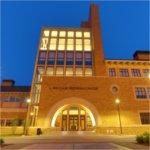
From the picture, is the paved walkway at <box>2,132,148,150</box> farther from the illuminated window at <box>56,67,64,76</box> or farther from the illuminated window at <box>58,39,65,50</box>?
the illuminated window at <box>58,39,65,50</box>

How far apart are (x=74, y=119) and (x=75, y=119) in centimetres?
20

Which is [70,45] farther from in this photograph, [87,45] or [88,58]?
[88,58]

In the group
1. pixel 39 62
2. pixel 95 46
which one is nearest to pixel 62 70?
pixel 39 62

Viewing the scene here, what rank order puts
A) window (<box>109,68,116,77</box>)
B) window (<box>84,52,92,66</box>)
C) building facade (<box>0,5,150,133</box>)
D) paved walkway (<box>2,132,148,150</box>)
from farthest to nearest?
window (<box>84,52,92,66</box>) < window (<box>109,68,116,77</box>) < building facade (<box>0,5,150,133</box>) < paved walkway (<box>2,132,148,150</box>)

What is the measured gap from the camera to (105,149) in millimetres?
10281

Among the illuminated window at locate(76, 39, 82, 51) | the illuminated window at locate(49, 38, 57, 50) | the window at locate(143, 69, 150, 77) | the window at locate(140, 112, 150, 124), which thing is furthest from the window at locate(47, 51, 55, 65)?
the window at locate(143, 69, 150, 77)

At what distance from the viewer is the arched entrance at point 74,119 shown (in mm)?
31656

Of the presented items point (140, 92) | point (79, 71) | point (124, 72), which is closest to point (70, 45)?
point (79, 71)

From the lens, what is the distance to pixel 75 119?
106 ft

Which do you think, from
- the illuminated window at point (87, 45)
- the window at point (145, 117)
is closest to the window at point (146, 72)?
the window at point (145, 117)

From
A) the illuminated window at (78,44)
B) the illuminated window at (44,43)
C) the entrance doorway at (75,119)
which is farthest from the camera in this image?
the illuminated window at (78,44)

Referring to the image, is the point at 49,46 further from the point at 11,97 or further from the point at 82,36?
the point at 11,97

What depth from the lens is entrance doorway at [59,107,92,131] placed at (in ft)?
104

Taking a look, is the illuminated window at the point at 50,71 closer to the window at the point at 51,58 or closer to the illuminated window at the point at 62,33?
the window at the point at 51,58
